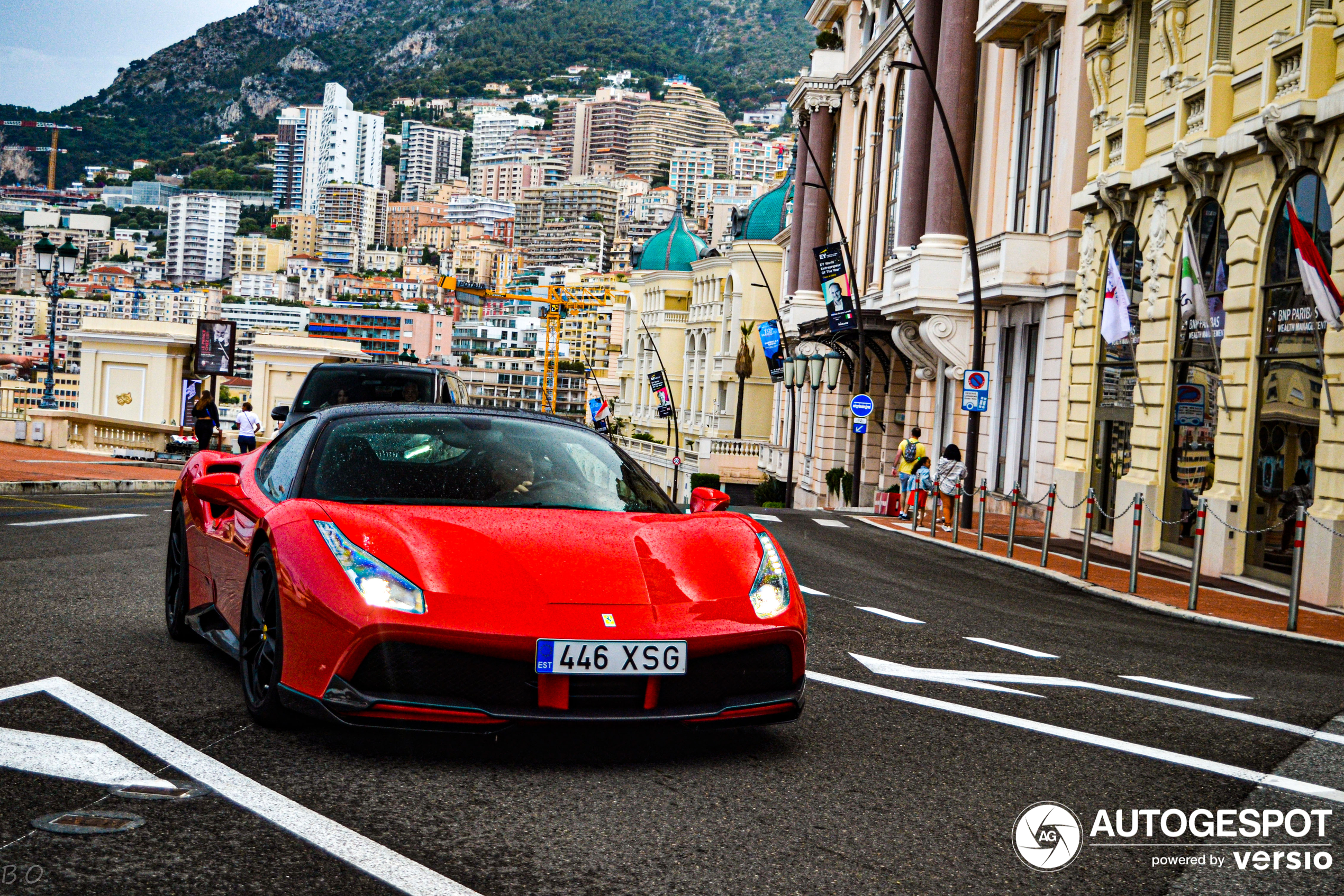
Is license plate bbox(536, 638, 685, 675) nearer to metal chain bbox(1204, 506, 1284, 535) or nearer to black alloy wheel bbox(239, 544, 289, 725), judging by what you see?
black alloy wheel bbox(239, 544, 289, 725)

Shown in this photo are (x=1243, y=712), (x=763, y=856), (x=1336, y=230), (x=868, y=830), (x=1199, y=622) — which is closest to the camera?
(x=763, y=856)

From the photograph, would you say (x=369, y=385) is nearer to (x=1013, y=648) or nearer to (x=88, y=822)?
(x=1013, y=648)

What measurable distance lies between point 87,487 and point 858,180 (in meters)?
28.9

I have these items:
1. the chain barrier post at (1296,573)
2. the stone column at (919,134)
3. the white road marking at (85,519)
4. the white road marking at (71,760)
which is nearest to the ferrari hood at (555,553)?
the white road marking at (71,760)

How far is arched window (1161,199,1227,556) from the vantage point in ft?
59.6

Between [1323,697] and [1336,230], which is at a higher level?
[1336,230]

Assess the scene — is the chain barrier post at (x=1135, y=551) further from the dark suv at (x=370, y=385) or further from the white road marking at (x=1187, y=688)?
the dark suv at (x=370, y=385)

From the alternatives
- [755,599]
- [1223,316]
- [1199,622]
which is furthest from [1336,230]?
[755,599]

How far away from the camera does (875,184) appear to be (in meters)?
43.5

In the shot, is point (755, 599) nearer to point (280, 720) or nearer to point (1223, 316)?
point (280, 720)

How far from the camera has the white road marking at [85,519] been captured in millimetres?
14386

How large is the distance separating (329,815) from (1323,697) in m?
5.69

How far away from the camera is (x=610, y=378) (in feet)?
515

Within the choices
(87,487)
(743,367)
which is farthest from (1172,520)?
(743,367)
